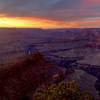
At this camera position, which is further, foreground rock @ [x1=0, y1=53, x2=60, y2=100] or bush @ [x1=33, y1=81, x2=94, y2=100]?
foreground rock @ [x1=0, y1=53, x2=60, y2=100]

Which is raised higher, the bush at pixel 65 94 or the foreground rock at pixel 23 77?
the bush at pixel 65 94

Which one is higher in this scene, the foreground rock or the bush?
the bush

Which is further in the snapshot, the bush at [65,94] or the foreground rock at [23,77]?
the foreground rock at [23,77]

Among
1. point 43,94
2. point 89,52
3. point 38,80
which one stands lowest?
point 89,52

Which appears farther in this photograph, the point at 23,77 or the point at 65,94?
the point at 23,77

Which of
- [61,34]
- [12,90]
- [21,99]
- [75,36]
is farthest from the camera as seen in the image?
[61,34]

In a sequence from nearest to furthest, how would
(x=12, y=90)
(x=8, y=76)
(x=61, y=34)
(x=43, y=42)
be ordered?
(x=12, y=90) < (x=8, y=76) < (x=43, y=42) < (x=61, y=34)

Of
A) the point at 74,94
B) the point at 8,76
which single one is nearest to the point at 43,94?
the point at 74,94

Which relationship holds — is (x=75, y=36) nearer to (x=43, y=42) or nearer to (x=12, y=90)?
(x=43, y=42)

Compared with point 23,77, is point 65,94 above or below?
above

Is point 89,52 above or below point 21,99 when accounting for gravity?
below

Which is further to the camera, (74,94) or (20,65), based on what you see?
(20,65)
